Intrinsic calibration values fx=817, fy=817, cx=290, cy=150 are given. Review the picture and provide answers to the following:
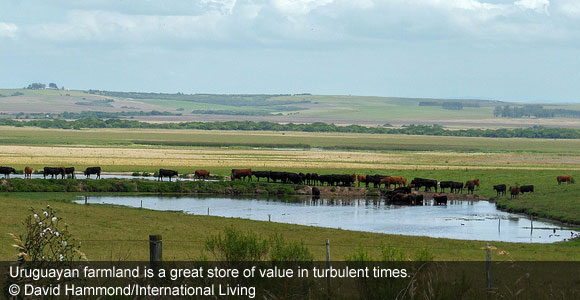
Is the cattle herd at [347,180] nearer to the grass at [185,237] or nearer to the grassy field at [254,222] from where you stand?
the grassy field at [254,222]

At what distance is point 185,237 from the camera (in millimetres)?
27359

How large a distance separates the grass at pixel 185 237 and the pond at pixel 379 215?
446 centimetres

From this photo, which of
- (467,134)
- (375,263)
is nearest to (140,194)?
(375,263)

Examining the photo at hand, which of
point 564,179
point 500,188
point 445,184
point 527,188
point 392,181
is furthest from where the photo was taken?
point 392,181

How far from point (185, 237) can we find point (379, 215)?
17.1 meters

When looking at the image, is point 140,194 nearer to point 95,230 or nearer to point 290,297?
point 95,230

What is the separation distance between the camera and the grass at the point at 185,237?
2292cm

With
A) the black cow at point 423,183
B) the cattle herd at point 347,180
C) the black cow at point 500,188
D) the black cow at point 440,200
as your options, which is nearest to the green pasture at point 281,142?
the cattle herd at point 347,180

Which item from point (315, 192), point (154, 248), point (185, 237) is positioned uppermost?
point (154, 248)

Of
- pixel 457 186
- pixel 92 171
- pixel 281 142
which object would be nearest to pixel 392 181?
pixel 457 186

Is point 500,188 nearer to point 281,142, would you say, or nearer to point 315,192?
point 315,192

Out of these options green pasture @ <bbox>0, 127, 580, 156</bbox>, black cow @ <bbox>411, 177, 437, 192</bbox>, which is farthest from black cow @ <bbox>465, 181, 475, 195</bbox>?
green pasture @ <bbox>0, 127, 580, 156</bbox>

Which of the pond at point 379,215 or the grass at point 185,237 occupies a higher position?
the grass at point 185,237

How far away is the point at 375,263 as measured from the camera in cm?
→ 1352
